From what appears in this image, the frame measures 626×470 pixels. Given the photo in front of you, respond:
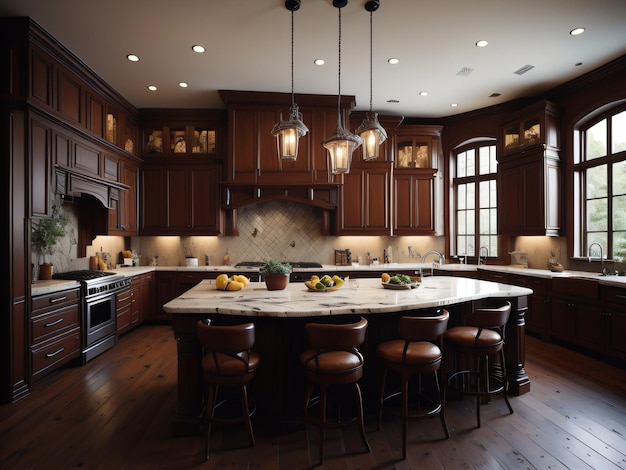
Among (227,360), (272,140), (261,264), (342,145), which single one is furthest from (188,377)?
(272,140)

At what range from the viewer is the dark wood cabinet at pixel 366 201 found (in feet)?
19.6

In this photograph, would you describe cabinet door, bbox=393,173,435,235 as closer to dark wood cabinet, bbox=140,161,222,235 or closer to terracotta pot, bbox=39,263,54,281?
dark wood cabinet, bbox=140,161,222,235

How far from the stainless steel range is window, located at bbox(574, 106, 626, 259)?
6203 millimetres

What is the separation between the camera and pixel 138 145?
5816 mm

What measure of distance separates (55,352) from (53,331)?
0.21m

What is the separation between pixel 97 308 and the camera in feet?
13.7

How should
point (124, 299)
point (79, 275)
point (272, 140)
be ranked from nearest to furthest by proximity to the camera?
point (79, 275), point (124, 299), point (272, 140)

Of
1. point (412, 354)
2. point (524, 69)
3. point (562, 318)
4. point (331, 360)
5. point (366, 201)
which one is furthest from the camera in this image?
point (366, 201)

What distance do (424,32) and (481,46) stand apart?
764mm

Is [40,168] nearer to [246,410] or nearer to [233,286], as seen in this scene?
[233,286]

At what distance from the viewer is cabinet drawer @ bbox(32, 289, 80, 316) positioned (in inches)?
130

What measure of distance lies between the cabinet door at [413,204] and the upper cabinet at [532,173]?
45.6 inches

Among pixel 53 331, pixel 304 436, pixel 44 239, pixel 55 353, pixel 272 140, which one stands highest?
pixel 272 140

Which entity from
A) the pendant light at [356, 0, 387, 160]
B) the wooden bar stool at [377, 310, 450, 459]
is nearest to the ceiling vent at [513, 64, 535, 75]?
the pendant light at [356, 0, 387, 160]
